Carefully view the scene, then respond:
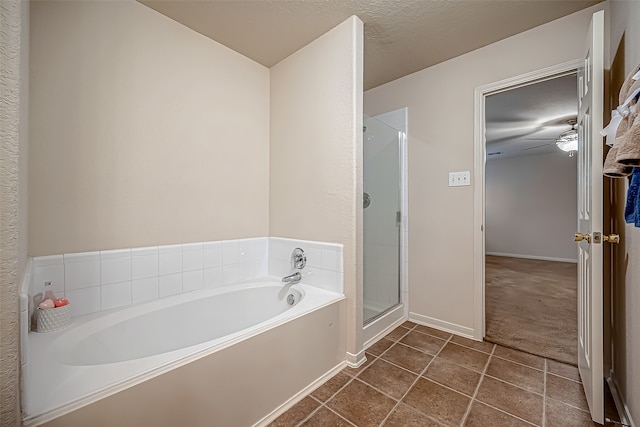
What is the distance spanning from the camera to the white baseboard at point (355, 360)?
1721 mm

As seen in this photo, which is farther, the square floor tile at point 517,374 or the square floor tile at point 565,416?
the square floor tile at point 517,374

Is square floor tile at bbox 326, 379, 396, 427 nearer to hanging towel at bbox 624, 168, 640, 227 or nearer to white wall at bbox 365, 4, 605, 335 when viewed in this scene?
white wall at bbox 365, 4, 605, 335

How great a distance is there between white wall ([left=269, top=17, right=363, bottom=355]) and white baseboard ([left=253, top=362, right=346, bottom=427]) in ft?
0.56

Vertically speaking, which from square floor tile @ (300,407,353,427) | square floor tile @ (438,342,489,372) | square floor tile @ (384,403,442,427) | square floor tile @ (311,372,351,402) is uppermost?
square floor tile @ (438,342,489,372)

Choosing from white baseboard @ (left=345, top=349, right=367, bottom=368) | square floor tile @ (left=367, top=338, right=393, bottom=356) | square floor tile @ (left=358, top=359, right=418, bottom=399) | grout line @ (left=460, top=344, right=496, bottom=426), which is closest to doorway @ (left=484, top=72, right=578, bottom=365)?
grout line @ (left=460, top=344, right=496, bottom=426)

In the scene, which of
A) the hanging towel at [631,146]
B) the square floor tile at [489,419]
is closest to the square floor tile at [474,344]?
the square floor tile at [489,419]

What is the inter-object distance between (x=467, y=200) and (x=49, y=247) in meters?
2.72

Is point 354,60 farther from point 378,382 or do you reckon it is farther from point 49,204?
point 378,382

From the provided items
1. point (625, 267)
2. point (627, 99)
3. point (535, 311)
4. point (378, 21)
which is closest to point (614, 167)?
point (627, 99)

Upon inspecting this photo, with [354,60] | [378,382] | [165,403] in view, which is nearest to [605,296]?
[378,382]

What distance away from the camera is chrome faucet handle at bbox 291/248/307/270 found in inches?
79.2

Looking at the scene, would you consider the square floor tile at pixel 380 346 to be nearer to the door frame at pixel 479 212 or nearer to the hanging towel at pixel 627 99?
the door frame at pixel 479 212

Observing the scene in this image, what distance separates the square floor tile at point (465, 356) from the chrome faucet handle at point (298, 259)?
1.17 metres

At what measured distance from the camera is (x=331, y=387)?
4.99 feet
